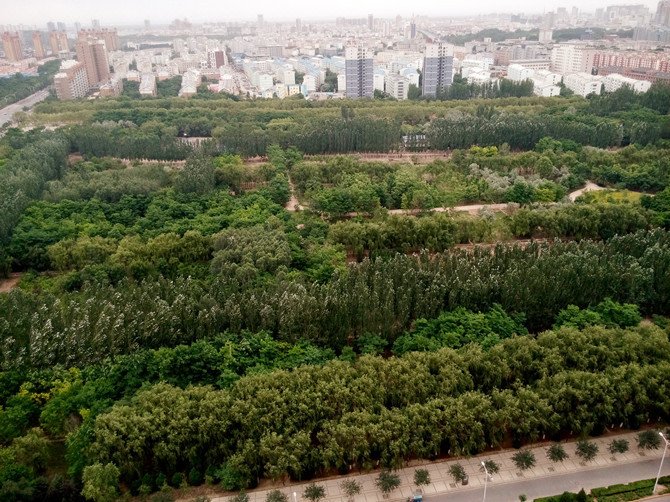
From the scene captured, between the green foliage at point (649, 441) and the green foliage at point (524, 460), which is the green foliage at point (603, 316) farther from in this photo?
the green foliage at point (524, 460)

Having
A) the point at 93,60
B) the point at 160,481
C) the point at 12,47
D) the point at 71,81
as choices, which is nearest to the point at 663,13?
the point at 93,60

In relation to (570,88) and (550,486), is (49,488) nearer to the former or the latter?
(550,486)

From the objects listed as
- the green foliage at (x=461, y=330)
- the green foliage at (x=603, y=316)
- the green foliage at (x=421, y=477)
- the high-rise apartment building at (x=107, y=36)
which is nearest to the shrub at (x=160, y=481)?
the green foliage at (x=421, y=477)

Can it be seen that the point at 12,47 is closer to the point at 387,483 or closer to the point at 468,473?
the point at 387,483

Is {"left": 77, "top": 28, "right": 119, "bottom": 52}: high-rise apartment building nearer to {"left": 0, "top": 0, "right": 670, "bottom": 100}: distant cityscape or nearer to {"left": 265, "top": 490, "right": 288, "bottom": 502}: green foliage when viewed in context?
{"left": 0, "top": 0, "right": 670, "bottom": 100}: distant cityscape

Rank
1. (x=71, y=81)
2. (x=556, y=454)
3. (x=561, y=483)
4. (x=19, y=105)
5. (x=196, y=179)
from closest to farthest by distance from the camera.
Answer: (x=561, y=483), (x=556, y=454), (x=196, y=179), (x=71, y=81), (x=19, y=105)

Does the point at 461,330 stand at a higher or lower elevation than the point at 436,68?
lower

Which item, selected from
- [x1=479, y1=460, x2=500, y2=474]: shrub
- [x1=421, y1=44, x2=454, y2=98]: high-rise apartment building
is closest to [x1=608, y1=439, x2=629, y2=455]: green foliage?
[x1=479, y1=460, x2=500, y2=474]: shrub
